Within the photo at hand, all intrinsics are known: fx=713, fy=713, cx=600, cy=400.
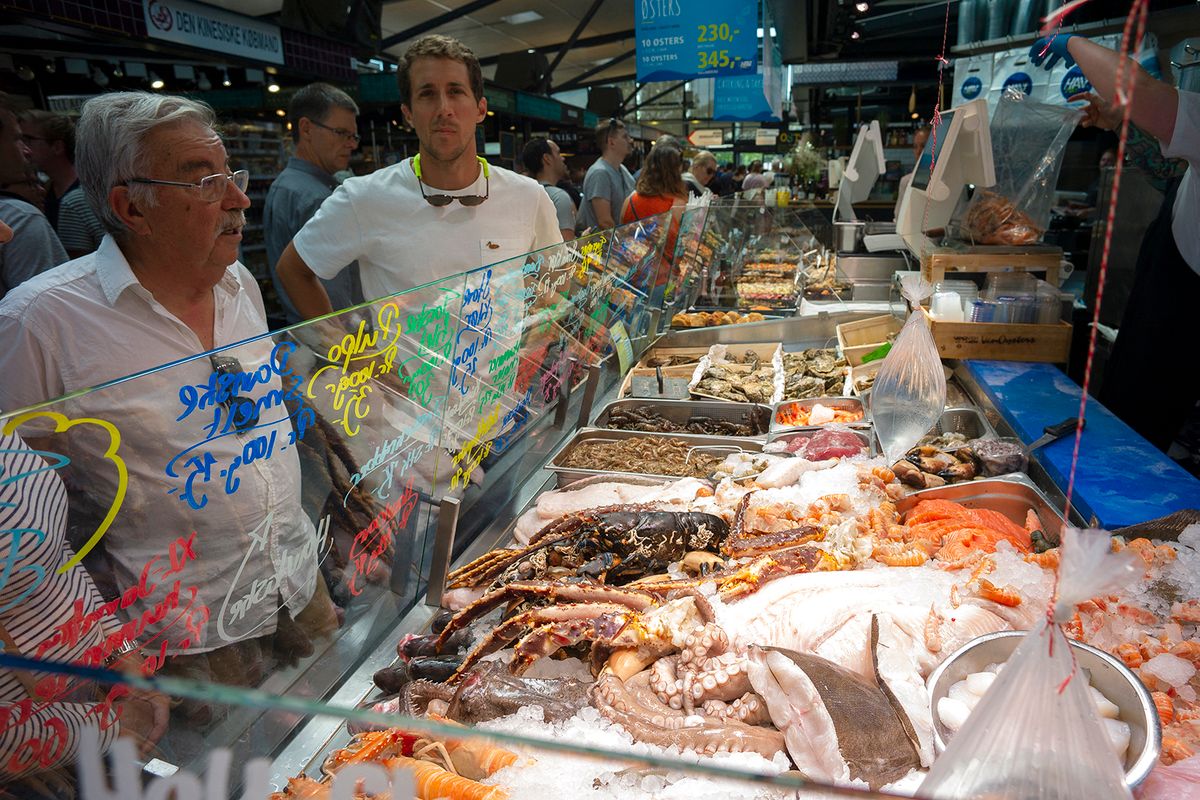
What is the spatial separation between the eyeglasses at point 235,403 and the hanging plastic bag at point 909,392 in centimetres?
225

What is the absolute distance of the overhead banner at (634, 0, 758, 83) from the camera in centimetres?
674

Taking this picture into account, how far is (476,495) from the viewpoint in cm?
241

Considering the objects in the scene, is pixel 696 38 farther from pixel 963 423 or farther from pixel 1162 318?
pixel 963 423

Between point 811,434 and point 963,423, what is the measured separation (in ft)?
2.45

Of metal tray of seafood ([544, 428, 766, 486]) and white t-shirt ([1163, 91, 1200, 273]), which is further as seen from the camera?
metal tray of seafood ([544, 428, 766, 486])

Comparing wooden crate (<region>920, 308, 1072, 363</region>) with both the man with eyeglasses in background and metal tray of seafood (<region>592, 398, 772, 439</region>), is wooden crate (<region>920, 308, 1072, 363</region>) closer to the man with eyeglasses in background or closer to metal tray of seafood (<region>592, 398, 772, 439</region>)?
metal tray of seafood (<region>592, 398, 772, 439</region>)

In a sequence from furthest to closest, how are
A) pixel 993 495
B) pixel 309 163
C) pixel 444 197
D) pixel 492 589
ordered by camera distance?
pixel 309 163 → pixel 444 197 → pixel 993 495 → pixel 492 589

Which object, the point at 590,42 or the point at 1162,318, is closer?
the point at 1162,318

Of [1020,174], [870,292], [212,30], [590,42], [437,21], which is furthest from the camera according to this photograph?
[590,42]

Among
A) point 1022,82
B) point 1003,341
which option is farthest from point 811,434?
point 1022,82

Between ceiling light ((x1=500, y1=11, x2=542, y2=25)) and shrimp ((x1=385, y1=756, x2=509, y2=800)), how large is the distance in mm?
15055

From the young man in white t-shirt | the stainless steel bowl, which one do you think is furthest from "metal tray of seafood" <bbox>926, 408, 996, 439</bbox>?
the young man in white t-shirt

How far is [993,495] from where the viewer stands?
2.63 meters

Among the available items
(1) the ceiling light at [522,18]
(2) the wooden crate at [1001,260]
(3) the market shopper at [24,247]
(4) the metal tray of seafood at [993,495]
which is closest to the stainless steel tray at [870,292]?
(2) the wooden crate at [1001,260]
